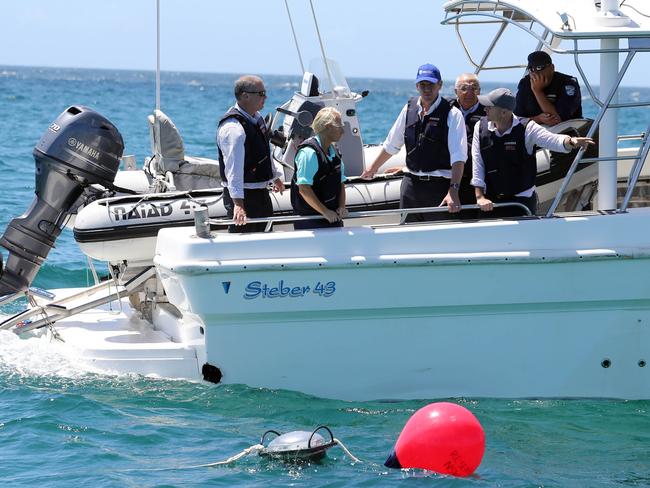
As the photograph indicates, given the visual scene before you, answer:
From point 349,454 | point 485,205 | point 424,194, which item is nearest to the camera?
point 349,454

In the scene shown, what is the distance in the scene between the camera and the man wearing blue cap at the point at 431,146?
21.9 feet

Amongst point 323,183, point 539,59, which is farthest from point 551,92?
point 323,183

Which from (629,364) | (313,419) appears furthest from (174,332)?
(629,364)

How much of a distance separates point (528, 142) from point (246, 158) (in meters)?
1.74

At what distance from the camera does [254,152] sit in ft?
22.8

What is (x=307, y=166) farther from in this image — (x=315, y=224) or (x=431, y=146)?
(x=431, y=146)

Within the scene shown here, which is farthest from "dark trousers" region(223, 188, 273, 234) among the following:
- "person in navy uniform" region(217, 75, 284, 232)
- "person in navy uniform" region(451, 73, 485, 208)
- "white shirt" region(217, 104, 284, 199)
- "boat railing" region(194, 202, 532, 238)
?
"person in navy uniform" region(451, 73, 485, 208)

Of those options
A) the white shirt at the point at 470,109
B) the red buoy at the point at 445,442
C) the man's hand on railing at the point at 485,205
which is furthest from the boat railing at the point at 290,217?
the red buoy at the point at 445,442

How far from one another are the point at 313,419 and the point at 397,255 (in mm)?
1092

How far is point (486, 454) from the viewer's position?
616 cm

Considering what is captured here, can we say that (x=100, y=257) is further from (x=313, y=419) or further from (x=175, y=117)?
(x=175, y=117)

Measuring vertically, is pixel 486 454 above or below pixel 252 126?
below

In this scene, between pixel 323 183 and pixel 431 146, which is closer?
pixel 323 183

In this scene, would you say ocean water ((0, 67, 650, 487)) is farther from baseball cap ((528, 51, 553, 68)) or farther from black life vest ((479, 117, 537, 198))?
baseball cap ((528, 51, 553, 68))
